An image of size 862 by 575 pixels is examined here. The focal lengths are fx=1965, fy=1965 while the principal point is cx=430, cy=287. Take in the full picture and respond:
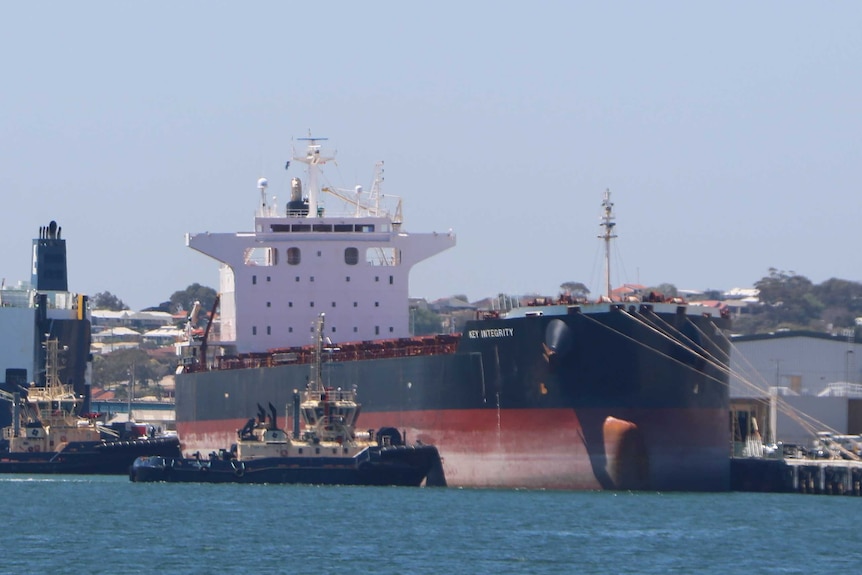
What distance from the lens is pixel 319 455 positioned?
3981 centimetres

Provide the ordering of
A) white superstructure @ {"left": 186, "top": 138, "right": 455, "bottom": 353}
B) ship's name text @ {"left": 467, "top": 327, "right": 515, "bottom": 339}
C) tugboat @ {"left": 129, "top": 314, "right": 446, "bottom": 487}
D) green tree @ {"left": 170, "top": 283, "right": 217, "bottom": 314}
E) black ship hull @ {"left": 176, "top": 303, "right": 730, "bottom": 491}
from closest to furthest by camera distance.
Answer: black ship hull @ {"left": 176, "top": 303, "right": 730, "bottom": 491} → ship's name text @ {"left": 467, "top": 327, "right": 515, "bottom": 339} → tugboat @ {"left": 129, "top": 314, "right": 446, "bottom": 487} → white superstructure @ {"left": 186, "top": 138, "right": 455, "bottom": 353} → green tree @ {"left": 170, "top": 283, "right": 217, "bottom": 314}

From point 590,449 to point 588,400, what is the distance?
893mm

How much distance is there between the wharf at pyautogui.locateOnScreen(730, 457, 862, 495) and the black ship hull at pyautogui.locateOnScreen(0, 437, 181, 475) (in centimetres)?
1628

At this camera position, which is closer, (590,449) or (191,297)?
(590,449)

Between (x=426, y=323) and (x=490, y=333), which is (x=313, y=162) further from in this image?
(x=426, y=323)

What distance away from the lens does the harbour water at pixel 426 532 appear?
27.0m

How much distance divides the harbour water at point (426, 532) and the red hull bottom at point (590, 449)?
318 mm

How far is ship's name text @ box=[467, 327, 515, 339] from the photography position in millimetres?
36438

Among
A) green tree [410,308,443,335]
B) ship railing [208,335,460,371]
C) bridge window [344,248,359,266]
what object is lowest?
ship railing [208,335,460,371]

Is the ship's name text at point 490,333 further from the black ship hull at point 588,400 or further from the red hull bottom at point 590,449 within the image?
the red hull bottom at point 590,449

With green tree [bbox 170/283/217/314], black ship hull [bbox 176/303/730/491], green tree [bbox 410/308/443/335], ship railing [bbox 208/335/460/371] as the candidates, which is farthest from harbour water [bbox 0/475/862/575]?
green tree [bbox 170/283/217/314]

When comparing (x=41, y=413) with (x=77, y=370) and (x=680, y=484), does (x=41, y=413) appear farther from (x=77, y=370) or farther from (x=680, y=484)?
(x=680, y=484)

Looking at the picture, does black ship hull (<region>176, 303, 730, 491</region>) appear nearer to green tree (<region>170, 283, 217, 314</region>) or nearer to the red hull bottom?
the red hull bottom

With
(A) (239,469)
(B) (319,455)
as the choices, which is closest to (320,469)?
(B) (319,455)
